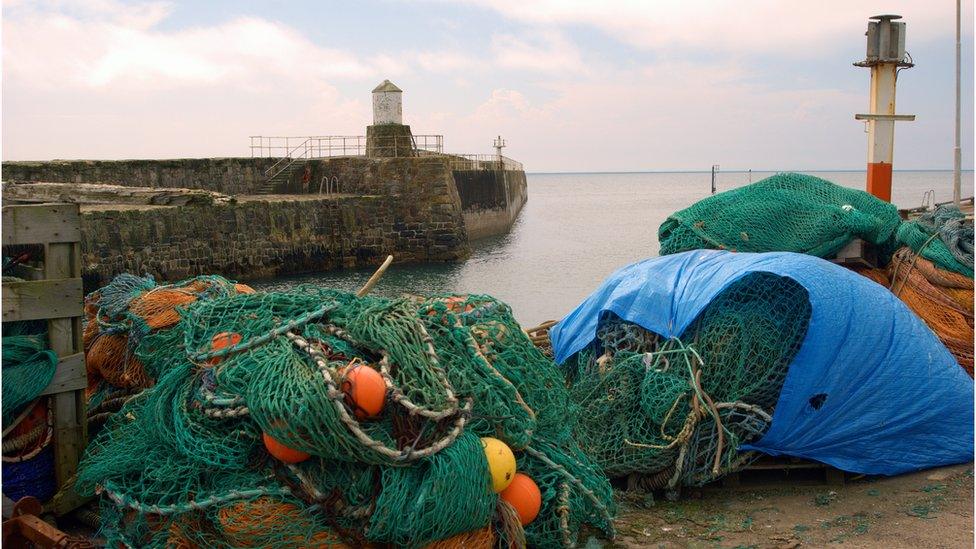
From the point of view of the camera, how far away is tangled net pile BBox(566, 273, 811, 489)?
17.6ft

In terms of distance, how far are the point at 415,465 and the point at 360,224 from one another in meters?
22.7

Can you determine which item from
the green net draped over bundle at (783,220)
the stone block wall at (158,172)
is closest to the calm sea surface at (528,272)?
the stone block wall at (158,172)

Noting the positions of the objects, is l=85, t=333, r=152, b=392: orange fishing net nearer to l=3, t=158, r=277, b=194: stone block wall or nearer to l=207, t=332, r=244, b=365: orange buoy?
l=207, t=332, r=244, b=365: orange buoy

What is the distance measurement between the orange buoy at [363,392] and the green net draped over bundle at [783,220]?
4338mm

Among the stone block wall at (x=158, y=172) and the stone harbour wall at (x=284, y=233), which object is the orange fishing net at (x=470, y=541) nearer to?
the stone harbour wall at (x=284, y=233)

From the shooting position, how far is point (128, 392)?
533cm

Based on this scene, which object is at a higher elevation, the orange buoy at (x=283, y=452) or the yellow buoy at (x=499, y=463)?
the orange buoy at (x=283, y=452)

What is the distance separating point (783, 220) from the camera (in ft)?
24.5

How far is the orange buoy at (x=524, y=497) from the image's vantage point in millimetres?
4047

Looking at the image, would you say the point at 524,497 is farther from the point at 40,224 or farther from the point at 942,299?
the point at 942,299

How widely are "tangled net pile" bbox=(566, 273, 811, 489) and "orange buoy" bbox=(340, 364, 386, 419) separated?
5.97ft

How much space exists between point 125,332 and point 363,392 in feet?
7.49

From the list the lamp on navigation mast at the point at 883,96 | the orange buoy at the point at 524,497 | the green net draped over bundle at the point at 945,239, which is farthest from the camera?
the lamp on navigation mast at the point at 883,96

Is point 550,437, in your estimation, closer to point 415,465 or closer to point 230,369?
point 415,465
